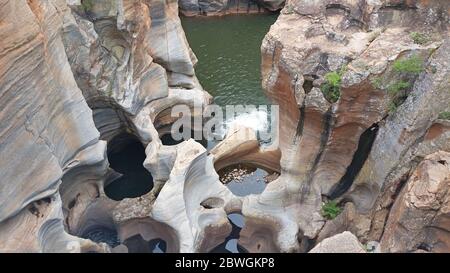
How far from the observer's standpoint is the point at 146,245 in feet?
46.0

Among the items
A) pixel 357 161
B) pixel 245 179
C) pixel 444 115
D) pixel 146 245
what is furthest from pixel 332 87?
pixel 146 245

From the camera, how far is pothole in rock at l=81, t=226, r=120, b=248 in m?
13.9

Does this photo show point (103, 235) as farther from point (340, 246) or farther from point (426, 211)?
point (426, 211)

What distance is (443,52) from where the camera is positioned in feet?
32.9

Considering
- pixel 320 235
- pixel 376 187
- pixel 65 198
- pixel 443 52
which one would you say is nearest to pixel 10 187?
pixel 65 198

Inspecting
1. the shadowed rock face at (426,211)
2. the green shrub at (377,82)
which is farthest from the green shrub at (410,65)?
the shadowed rock face at (426,211)

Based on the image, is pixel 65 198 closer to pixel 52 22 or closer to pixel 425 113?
pixel 52 22

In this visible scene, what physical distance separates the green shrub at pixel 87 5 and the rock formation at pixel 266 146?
0.14 ft

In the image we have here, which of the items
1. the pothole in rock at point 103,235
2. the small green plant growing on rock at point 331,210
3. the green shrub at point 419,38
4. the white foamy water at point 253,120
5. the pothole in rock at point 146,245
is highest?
the green shrub at point 419,38

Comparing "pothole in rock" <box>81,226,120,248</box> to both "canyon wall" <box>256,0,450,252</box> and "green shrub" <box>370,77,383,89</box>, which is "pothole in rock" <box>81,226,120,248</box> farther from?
"green shrub" <box>370,77,383,89</box>

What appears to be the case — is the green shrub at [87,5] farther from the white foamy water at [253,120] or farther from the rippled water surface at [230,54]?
the rippled water surface at [230,54]

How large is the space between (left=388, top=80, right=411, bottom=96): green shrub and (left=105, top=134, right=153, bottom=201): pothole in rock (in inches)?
350

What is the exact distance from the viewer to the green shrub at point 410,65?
10.5m

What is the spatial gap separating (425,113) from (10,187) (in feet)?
29.3
